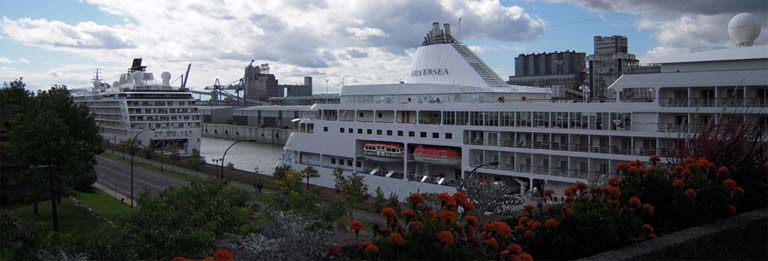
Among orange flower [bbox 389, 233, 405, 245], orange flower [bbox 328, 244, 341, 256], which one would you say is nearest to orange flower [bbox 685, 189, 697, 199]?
orange flower [bbox 389, 233, 405, 245]

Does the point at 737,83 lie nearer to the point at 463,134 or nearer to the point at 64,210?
the point at 463,134

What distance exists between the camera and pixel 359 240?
610 cm

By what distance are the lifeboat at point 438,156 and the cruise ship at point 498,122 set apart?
5 centimetres

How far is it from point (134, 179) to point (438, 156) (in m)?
21.9

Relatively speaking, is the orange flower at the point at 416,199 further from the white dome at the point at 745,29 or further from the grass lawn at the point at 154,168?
the grass lawn at the point at 154,168

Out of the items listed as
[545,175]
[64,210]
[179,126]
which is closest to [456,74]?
[545,175]

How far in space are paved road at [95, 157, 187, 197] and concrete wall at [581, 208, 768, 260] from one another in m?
29.5

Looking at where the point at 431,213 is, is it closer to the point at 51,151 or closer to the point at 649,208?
the point at 649,208

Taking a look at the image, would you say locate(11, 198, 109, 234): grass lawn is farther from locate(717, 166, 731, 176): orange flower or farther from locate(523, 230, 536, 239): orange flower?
locate(717, 166, 731, 176): orange flower

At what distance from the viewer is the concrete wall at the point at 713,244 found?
596cm

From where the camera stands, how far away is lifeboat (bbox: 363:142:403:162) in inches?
1161

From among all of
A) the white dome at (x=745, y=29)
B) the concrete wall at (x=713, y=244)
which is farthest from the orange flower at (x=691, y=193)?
the white dome at (x=745, y=29)

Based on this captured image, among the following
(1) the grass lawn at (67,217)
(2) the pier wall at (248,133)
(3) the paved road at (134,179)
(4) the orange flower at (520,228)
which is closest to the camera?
(4) the orange flower at (520,228)

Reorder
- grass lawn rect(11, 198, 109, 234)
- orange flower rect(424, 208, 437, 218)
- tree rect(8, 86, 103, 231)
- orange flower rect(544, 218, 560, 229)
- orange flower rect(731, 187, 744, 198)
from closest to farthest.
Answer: orange flower rect(424, 208, 437, 218) < orange flower rect(544, 218, 560, 229) < orange flower rect(731, 187, 744, 198) < tree rect(8, 86, 103, 231) < grass lawn rect(11, 198, 109, 234)
